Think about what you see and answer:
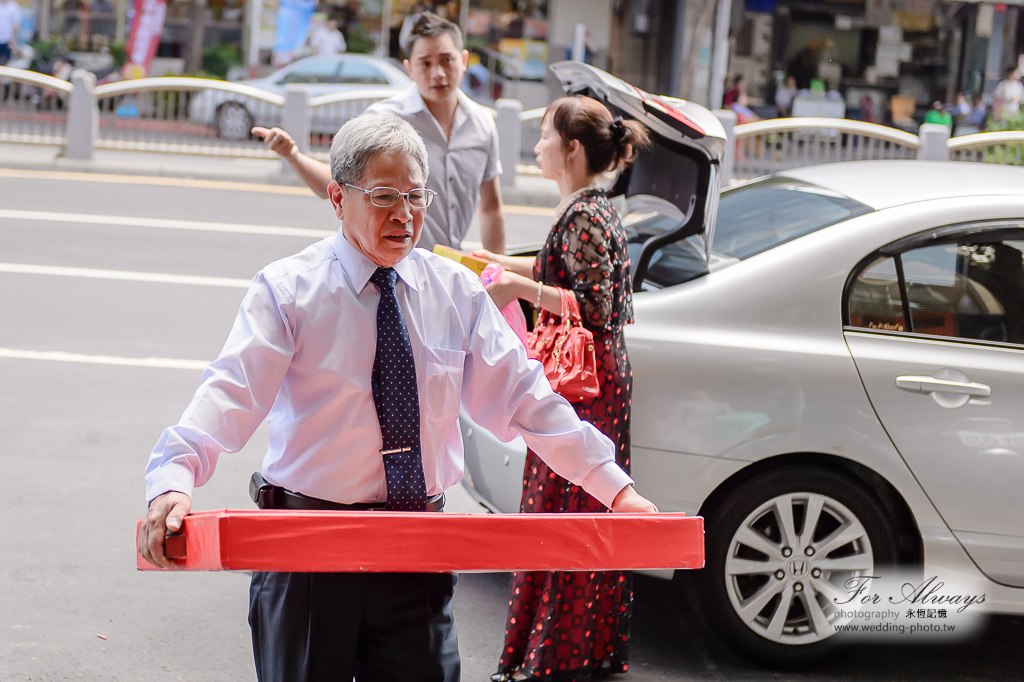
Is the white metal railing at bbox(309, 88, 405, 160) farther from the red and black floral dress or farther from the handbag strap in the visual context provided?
the handbag strap

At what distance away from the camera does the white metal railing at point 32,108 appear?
15.7 meters

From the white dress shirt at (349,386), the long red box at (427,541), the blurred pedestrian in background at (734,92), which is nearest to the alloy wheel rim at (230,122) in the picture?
the blurred pedestrian in background at (734,92)

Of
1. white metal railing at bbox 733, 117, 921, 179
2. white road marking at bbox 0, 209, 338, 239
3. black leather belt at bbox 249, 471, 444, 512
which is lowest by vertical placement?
white road marking at bbox 0, 209, 338, 239

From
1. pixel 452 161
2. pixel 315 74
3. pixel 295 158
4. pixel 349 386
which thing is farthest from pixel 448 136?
pixel 315 74

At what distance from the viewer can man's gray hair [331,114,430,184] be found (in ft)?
7.93

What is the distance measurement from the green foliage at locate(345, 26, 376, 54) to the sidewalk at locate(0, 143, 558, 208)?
27.9ft

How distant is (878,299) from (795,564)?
35.9 inches

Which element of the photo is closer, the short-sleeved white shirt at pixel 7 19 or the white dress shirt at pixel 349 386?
the white dress shirt at pixel 349 386

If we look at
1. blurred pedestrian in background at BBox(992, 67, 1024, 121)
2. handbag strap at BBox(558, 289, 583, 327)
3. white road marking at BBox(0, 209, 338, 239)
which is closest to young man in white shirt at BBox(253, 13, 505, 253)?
handbag strap at BBox(558, 289, 583, 327)

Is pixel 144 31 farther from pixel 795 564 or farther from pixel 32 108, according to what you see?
pixel 795 564

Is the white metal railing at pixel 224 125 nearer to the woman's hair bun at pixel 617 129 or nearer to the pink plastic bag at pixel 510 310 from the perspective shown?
the woman's hair bun at pixel 617 129

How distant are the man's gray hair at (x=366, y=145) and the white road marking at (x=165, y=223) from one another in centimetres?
917

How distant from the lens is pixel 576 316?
3.58m

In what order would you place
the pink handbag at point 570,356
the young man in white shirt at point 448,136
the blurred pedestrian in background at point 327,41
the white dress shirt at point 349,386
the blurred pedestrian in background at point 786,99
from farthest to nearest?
the blurred pedestrian in background at point 786,99, the blurred pedestrian in background at point 327,41, the young man in white shirt at point 448,136, the pink handbag at point 570,356, the white dress shirt at point 349,386
